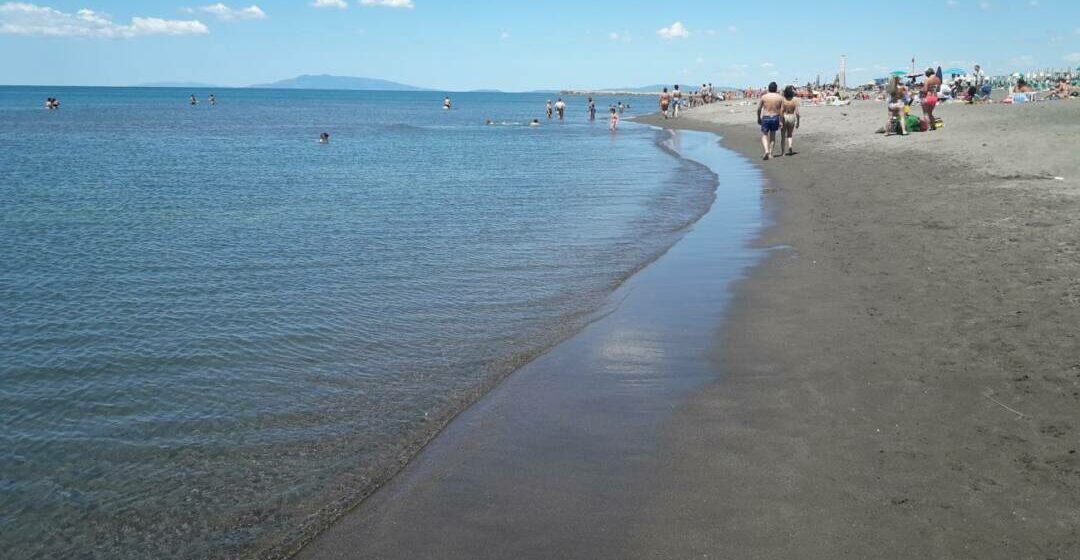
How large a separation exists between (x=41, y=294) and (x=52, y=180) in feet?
58.7

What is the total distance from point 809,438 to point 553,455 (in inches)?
72.5

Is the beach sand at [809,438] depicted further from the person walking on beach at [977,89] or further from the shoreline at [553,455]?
the person walking on beach at [977,89]

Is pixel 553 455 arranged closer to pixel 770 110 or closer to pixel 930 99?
pixel 770 110

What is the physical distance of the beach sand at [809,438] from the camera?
449 centimetres

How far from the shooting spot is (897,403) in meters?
6.14

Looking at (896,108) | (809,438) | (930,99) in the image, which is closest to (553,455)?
(809,438)

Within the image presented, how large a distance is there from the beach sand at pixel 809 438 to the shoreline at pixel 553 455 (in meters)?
0.02

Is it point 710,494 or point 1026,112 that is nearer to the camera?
point 710,494

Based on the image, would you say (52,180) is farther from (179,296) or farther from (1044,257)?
(1044,257)

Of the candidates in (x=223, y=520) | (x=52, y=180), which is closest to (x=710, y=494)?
(x=223, y=520)

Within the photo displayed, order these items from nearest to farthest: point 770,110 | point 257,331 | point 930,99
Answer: point 257,331 → point 770,110 → point 930,99

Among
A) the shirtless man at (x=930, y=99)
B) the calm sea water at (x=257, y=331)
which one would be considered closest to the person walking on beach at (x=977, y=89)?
the shirtless man at (x=930, y=99)

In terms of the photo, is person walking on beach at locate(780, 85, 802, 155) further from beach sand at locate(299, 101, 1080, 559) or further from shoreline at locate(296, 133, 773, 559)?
shoreline at locate(296, 133, 773, 559)

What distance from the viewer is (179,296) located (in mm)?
11297
